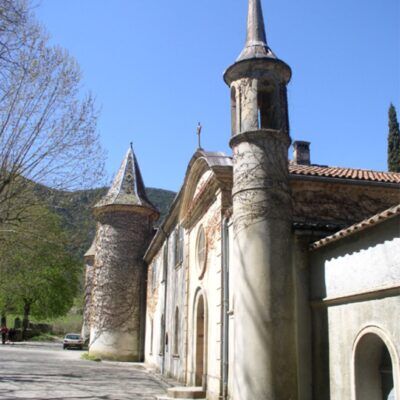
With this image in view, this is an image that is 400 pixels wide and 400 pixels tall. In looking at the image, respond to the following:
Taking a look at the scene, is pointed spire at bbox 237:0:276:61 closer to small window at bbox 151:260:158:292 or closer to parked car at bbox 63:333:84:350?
small window at bbox 151:260:158:292

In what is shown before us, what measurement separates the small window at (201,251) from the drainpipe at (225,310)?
199cm

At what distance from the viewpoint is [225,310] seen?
453 inches

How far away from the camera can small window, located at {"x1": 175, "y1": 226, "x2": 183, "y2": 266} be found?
17747mm

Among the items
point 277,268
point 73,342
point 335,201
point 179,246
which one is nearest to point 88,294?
point 73,342

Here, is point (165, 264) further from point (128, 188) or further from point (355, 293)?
point (355, 293)

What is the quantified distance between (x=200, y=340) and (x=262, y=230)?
631 cm

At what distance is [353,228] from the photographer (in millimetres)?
7988

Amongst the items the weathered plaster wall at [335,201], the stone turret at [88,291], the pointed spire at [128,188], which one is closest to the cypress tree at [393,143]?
the pointed spire at [128,188]

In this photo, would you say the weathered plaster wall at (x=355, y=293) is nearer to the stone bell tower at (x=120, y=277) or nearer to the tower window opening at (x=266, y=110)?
the tower window opening at (x=266, y=110)

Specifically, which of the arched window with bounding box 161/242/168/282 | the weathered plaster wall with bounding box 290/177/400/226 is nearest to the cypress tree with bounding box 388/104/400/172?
the arched window with bounding box 161/242/168/282

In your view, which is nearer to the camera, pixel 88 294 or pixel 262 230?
pixel 262 230

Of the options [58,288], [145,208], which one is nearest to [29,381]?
[145,208]

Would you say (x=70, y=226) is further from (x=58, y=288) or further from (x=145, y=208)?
(x=58, y=288)

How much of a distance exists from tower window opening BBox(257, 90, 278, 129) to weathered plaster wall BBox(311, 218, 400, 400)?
3.01 metres
